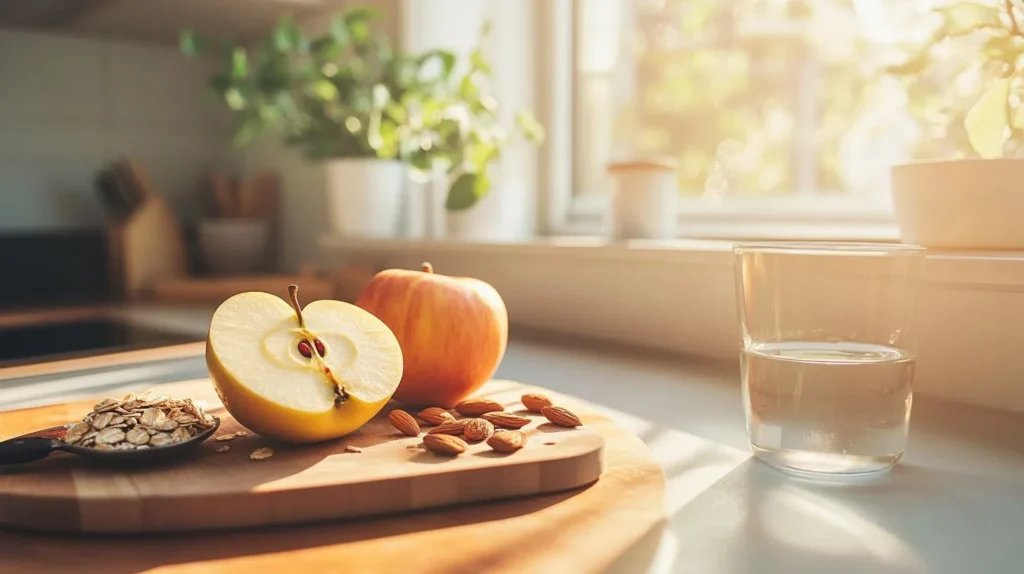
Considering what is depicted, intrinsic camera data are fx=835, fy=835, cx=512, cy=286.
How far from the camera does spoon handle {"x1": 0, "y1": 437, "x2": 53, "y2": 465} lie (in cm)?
49

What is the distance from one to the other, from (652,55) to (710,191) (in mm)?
318

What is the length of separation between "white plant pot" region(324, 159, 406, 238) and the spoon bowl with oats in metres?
1.07

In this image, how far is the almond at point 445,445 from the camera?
0.53m

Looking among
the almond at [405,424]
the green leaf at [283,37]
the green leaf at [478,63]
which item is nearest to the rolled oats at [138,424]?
the almond at [405,424]

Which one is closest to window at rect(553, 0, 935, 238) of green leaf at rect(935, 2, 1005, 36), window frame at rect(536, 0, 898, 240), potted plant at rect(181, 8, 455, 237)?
window frame at rect(536, 0, 898, 240)

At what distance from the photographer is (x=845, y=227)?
118 centimetres

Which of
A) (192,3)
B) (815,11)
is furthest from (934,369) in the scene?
(192,3)

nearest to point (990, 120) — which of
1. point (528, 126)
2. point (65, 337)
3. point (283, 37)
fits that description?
point (528, 126)

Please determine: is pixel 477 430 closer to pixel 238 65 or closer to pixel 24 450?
pixel 24 450

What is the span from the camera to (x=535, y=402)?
67cm

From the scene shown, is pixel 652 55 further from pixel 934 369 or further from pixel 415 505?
pixel 415 505

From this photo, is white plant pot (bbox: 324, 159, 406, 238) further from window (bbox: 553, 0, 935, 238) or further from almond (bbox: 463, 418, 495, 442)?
almond (bbox: 463, 418, 495, 442)

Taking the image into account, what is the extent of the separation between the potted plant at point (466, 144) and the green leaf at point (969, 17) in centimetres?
78

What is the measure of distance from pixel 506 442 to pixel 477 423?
0.05m
